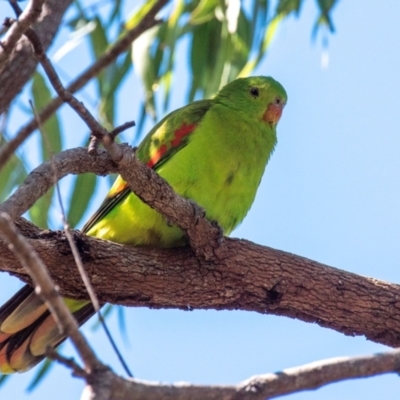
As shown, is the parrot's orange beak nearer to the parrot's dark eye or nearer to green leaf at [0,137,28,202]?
the parrot's dark eye

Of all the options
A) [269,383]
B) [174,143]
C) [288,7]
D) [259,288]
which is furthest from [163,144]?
[269,383]

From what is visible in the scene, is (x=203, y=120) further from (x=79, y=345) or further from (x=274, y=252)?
(x=79, y=345)

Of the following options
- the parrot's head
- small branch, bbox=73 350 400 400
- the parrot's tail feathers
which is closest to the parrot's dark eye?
the parrot's head

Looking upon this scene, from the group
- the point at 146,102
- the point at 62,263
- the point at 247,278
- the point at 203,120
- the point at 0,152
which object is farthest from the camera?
the point at 146,102

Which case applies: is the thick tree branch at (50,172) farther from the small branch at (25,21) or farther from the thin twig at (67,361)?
the thin twig at (67,361)

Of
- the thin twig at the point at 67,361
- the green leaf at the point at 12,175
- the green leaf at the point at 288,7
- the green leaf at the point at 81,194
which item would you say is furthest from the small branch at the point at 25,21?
the green leaf at the point at 288,7

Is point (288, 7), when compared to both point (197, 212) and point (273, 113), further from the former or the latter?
point (197, 212)

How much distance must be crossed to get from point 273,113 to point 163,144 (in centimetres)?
75

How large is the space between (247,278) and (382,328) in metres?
0.63

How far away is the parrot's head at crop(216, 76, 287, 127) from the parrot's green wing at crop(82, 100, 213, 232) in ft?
0.84

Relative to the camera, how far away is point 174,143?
3742 mm

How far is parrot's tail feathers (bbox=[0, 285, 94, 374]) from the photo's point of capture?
129 inches

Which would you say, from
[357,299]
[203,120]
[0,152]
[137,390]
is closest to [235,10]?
[203,120]

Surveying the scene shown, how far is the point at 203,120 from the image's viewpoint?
386 centimetres
